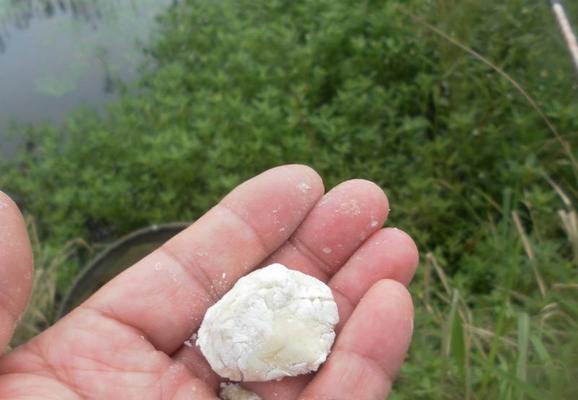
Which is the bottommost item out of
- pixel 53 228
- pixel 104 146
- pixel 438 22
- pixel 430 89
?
pixel 53 228

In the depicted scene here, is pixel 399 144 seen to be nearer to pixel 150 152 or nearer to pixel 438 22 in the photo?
pixel 438 22

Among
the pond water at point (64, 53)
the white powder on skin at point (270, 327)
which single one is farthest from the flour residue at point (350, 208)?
the pond water at point (64, 53)

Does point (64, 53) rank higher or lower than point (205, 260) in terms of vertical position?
lower

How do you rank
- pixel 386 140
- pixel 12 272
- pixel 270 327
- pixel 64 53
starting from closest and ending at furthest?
pixel 12 272 → pixel 270 327 → pixel 386 140 → pixel 64 53

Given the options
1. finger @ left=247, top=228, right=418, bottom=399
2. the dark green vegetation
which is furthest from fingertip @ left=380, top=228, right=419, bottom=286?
the dark green vegetation

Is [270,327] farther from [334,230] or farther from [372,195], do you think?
[372,195]

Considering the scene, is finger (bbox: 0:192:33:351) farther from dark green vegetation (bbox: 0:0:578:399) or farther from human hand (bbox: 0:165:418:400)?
dark green vegetation (bbox: 0:0:578:399)

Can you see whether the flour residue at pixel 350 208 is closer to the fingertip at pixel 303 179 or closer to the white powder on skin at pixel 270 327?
the fingertip at pixel 303 179

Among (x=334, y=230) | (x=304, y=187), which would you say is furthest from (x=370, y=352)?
Result: (x=304, y=187)

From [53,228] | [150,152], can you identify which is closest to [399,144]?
[150,152]
